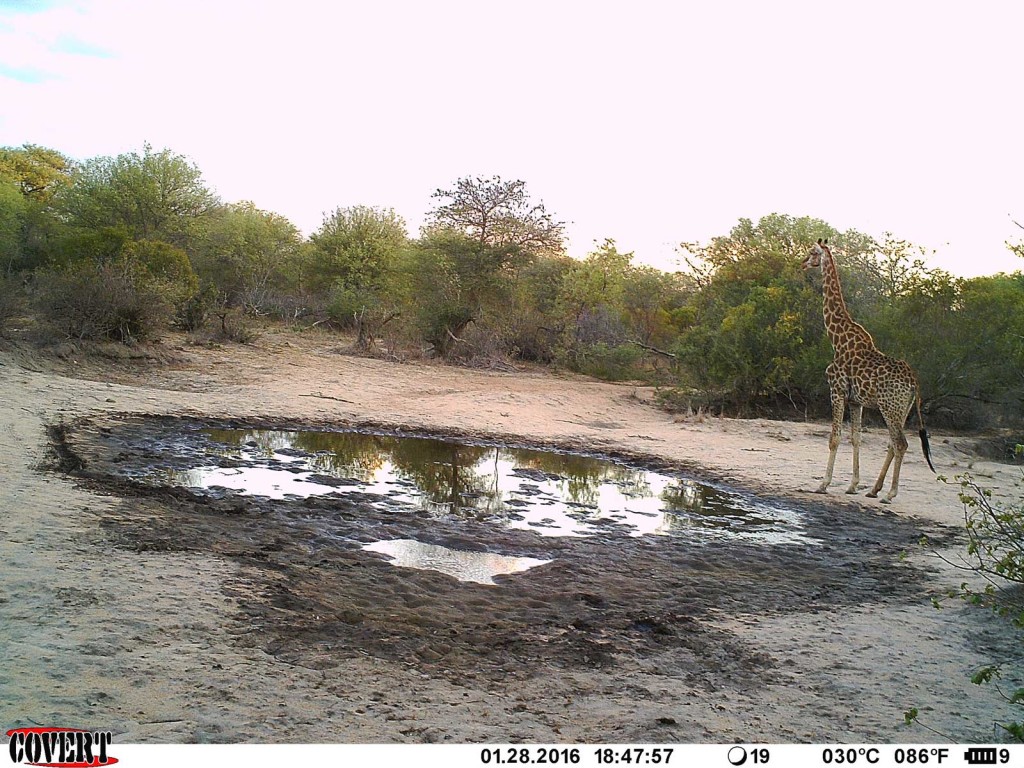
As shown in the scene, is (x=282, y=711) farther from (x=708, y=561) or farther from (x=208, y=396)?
(x=208, y=396)

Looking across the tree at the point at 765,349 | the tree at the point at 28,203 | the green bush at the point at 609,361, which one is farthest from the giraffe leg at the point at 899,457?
the tree at the point at 28,203

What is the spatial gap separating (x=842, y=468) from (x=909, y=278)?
740 cm

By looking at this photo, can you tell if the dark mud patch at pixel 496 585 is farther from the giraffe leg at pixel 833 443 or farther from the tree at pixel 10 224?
the tree at pixel 10 224

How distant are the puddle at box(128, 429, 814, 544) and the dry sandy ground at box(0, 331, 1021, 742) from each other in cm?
63

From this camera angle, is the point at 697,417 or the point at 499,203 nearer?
the point at 697,417

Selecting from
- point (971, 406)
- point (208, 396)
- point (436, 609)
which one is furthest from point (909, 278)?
point (436, 609)

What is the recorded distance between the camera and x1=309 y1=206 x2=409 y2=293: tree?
100ft

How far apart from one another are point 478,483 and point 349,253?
22680mm

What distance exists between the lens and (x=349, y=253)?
30734mm

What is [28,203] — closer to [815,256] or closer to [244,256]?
[244,256]

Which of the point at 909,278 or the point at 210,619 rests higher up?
the point at 909,278

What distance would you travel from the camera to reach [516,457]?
11.7m
